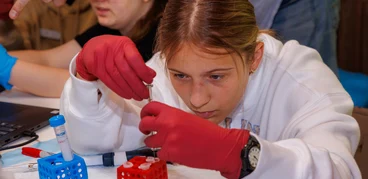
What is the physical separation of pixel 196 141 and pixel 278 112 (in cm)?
40

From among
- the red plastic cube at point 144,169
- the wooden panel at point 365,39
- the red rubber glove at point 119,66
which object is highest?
the red rubber glove at point 119,66

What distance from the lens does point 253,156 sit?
0.94 meters

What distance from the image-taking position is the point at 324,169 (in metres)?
1.00

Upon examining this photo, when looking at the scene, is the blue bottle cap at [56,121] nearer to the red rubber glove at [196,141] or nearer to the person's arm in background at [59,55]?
the red rubber glove at [196,141]

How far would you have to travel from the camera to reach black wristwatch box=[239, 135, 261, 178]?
93cm

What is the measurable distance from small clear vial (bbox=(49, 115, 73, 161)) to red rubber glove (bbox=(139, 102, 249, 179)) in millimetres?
173

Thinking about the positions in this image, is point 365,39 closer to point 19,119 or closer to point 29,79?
point 29,79

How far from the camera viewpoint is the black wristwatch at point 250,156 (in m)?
0.93

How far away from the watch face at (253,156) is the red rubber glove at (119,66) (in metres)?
0.25

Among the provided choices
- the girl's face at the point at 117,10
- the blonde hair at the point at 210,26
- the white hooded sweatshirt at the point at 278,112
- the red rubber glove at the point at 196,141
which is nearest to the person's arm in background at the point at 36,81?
the girl's face at the point at 117,10

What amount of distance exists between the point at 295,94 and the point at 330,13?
22.8 inches

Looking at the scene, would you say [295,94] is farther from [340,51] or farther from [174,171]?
[340,51]

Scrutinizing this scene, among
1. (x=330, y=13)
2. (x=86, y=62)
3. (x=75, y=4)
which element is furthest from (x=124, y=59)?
(x=75, y=4)

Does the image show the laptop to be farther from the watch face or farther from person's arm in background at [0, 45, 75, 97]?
the watch face
